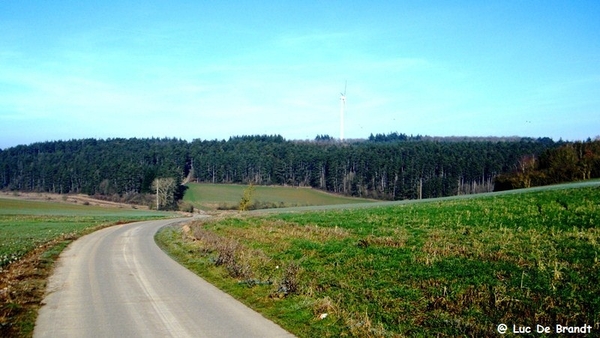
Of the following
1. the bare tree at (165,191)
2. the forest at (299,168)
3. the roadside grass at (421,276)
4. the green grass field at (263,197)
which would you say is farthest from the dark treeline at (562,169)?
the bare tree at (165,191)

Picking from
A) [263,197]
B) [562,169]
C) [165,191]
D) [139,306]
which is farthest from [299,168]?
[139,306]

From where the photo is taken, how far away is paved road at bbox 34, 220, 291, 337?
10.4m

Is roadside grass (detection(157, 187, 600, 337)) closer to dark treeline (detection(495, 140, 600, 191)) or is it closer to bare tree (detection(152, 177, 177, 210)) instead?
dark treeline (detection(495, 140, 600, 191))

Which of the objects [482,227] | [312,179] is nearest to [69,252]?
[482,227]

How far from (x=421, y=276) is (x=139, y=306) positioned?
8081 millimetres

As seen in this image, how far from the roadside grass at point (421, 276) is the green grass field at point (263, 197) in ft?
266

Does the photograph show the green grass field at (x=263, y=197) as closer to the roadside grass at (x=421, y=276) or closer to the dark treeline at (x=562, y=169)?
the dark treeline at (x=562, y=169)

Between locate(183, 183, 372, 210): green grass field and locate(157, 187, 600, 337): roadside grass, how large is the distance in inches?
3191

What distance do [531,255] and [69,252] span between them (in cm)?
2237

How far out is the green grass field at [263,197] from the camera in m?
110

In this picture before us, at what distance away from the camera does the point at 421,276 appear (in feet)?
47.3

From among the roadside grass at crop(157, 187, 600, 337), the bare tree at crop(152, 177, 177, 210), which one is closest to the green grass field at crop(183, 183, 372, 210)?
A: the bare tree at crop(152, 177, 177, 210)

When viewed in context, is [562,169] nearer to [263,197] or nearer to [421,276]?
[263,197]

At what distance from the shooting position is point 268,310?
40.3ft
